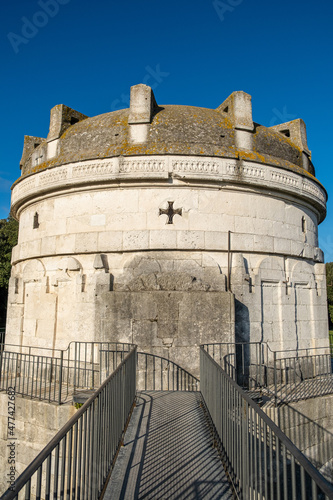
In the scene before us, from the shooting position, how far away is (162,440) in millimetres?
4594

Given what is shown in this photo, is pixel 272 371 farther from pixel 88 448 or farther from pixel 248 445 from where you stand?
pixel 88 448

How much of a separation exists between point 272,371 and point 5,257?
20014mm

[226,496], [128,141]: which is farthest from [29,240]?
[226,496]

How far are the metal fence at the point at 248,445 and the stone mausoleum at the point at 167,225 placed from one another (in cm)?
352

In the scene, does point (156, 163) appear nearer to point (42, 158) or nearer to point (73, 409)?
point (42, 158)

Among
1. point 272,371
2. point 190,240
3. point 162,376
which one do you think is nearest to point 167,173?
point 190,240

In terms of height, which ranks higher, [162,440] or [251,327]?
[251,327]

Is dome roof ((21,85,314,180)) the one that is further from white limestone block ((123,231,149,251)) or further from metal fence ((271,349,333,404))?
metal fence ((271,349,333,404))

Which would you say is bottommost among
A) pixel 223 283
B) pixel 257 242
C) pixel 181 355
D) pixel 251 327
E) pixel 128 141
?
pixel 181 355

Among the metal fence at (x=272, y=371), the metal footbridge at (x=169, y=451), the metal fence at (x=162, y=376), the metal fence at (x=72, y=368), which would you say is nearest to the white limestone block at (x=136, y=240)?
the metal fence at (x=72, y=368)

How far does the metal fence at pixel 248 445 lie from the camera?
2.34 metres

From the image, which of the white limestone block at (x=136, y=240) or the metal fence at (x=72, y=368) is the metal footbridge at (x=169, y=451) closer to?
the metal fence at (x=72, y=368)

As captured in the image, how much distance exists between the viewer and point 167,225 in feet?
28.9

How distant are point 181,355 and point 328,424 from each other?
12.8 feet
